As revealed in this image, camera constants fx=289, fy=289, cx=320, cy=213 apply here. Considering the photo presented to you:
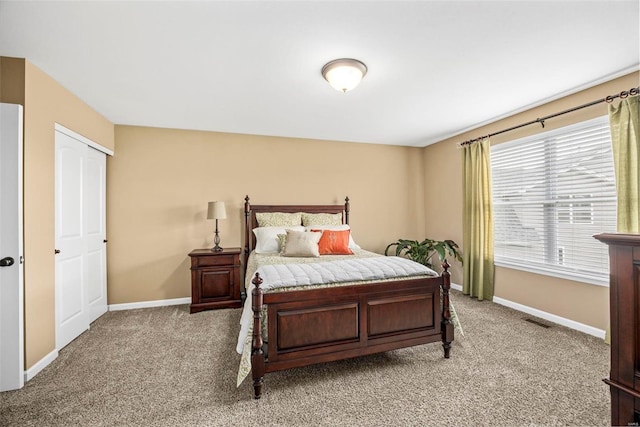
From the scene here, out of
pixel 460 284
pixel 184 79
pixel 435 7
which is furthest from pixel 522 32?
pixel 460 284

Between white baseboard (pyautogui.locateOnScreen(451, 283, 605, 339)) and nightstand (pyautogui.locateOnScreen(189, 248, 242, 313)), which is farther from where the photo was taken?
nightstand (pyautogui.locateOnScreen(189, 248, 242, 313))

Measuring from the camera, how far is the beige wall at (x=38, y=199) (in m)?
2.27

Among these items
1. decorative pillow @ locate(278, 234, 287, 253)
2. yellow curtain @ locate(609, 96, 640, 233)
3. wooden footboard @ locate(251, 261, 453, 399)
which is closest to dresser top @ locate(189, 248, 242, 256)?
decorative pillow @ locate(278, 234, 287, 253)

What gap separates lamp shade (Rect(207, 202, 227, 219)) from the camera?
3.88 m

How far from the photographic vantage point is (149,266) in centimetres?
398

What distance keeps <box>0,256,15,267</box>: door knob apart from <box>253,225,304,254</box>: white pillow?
2.25m

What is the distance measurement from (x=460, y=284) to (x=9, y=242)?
522 centimetres

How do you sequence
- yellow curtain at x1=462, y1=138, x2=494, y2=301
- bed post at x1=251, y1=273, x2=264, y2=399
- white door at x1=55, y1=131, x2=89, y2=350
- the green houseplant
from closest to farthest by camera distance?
bed post at x1=251, y1=273, x2=264, y2=399 < white door at x1=55, y1=131, x2=89, y2=350 < yellow curtain at x1=462, y1=138, x2=494, y2=301 < the green houseplant

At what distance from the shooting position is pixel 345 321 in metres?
2.25

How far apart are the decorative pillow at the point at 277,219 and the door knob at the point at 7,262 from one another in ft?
8.20

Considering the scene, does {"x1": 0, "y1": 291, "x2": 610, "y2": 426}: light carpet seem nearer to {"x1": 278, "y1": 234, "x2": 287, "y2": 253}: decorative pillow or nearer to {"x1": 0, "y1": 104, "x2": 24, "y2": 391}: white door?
{"x1": 0, "y1": 104, "x2": 24, "y2": 391}: white door

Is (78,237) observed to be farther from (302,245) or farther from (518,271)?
(518,271)

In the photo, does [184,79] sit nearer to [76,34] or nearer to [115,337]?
[76,34]

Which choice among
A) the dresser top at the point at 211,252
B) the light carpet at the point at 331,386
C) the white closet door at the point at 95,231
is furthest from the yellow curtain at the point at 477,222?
the white closet door at the point at 95,231
